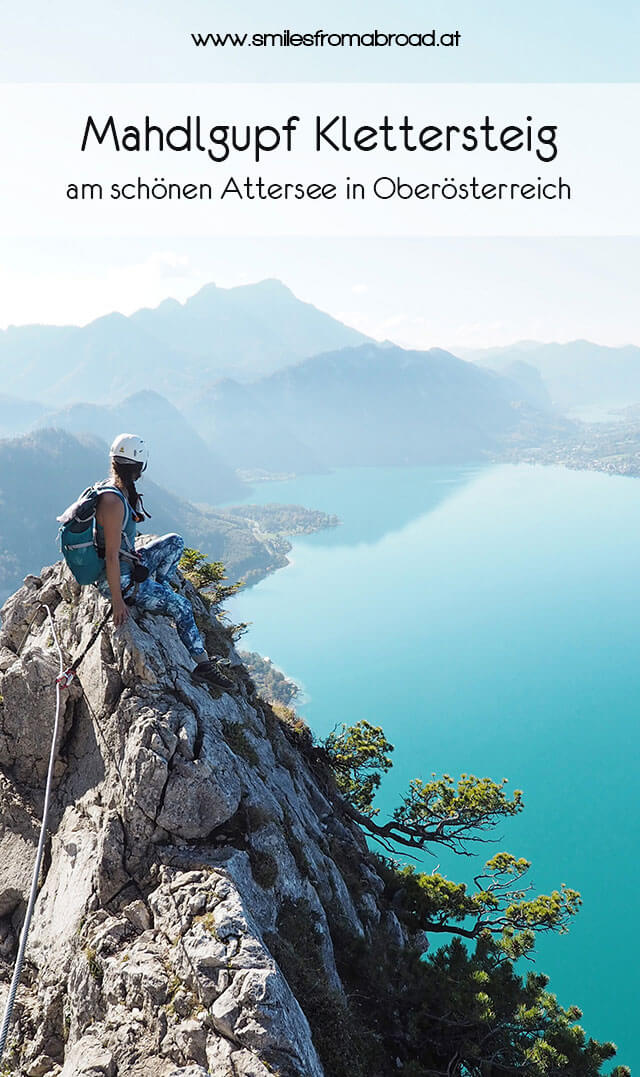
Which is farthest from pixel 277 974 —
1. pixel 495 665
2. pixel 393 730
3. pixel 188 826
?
pixel 495 665

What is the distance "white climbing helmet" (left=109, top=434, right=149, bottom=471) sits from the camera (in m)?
6.61

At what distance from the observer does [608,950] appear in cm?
5575

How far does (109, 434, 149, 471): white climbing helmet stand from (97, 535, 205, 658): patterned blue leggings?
115 centimetres

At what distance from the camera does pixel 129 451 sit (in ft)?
21.8

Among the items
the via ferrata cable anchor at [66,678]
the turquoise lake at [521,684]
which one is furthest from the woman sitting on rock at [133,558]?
the turquoise lake at [521,684]

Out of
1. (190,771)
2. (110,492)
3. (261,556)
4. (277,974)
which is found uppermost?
(261,556)

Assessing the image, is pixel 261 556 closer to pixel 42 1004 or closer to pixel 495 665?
pixel 495 665

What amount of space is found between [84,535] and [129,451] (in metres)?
1.01

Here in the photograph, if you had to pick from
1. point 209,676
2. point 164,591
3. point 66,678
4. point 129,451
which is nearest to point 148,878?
point 66,678

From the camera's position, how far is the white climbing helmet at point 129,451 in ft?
21.7

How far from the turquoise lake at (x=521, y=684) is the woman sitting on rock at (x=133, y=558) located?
55951 millimetres

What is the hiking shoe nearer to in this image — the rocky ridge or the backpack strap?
the rocky ridge

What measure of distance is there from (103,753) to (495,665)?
361ft

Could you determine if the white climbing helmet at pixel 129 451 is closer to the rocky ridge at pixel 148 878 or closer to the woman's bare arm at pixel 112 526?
the woman's bare arm at pixel 112 526
